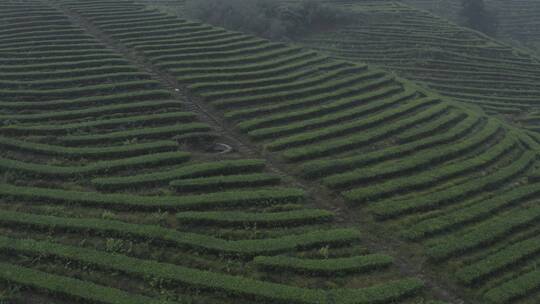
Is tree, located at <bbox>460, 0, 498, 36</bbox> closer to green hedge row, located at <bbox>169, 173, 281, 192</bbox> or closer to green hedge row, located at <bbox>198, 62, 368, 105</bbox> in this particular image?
green hedge row, located at <bbox>198, 62, 368, 105</bbox>

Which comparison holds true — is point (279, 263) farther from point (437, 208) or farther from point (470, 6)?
point (470, 6)

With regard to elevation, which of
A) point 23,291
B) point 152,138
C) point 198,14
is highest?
point 198,14

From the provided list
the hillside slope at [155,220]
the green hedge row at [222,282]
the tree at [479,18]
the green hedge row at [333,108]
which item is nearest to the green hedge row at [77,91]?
the hillside slope at [155,220]

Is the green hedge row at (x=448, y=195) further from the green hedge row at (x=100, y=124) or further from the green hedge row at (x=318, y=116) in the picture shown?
the green hedge row at (x=100, y=124)

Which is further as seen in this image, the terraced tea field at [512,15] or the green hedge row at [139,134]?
the terraced tea field at [512,15]

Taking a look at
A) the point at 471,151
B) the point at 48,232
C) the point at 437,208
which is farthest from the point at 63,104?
the point at 471,151

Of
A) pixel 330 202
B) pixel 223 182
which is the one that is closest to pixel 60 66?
pixel 223 182
